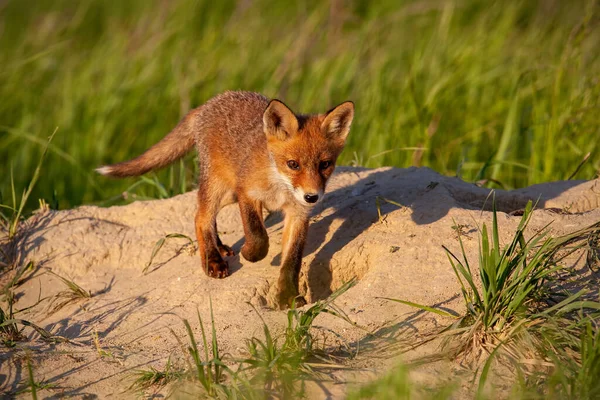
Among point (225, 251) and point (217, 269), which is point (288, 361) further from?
point (225, 251)

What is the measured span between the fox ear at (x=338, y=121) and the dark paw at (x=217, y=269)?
1.10 m

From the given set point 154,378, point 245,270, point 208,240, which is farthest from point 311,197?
point 154,378

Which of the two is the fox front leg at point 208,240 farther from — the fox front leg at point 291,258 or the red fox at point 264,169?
the fox front leg at point 291,258

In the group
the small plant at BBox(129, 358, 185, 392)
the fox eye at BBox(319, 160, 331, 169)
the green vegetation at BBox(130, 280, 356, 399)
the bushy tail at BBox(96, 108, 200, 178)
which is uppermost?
the fox eye at BBox(319, 160, 331, 169)

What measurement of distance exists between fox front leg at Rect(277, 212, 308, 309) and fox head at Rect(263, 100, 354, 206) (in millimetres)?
255

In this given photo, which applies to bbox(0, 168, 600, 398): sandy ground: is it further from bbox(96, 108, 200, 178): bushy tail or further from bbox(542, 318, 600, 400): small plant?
bbox(542, 318, 600, 400): small plant

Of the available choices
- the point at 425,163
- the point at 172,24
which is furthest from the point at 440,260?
the point at 172,24

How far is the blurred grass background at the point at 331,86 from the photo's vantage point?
6738mm

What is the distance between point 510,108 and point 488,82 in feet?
2.78

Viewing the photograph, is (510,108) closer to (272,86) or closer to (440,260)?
(272,86)

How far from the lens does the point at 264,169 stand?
4.72m

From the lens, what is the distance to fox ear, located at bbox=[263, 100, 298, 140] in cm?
452

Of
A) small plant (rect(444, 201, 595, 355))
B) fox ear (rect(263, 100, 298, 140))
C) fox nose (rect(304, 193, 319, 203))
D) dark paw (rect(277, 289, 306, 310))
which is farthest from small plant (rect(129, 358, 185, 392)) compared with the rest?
fox ear (rect(263, 100, 298, 140))

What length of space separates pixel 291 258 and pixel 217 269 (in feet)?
1.63
